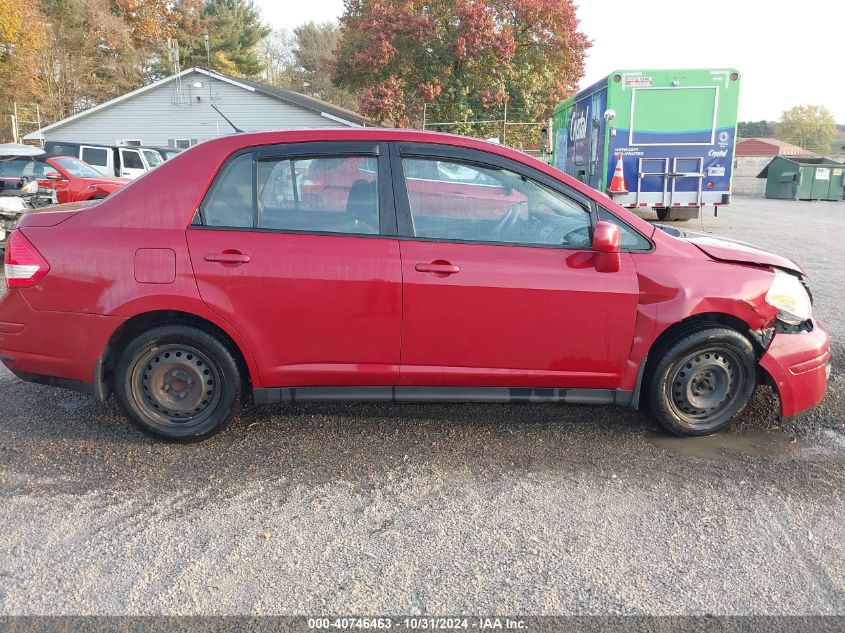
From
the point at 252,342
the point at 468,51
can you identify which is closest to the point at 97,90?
the point at 468,51

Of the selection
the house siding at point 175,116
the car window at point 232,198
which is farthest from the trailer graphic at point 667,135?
the house siding at point 175,116

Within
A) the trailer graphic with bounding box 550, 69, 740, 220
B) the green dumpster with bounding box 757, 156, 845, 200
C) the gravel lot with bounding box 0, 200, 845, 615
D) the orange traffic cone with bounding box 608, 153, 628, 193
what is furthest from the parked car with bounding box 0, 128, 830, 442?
the green dumpster with bounding box 757, 156, 845, 200

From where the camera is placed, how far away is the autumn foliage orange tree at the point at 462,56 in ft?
93.6

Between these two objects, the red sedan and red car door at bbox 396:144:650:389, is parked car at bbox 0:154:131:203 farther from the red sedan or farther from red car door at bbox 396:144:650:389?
red car door at bbox 396:144:650:389

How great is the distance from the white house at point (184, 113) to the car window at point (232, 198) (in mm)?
26014

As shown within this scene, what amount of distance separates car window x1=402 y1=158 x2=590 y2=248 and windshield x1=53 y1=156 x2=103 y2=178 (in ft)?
37.3

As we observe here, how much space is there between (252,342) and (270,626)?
161 centimetres

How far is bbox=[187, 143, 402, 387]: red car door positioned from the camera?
11.4 ft

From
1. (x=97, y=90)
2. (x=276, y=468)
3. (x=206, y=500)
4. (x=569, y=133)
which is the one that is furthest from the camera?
(x=97, y=90)

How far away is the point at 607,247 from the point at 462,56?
27.4 m

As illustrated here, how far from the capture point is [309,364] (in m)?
3.62

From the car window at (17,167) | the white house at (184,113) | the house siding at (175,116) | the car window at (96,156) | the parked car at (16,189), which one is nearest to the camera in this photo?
the parked car at (16,189)

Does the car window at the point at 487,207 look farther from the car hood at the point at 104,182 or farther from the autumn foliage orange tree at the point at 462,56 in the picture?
the autumn foliage orange tree at the point at 462,56

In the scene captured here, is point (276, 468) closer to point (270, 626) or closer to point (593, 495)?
point (270, 626)
